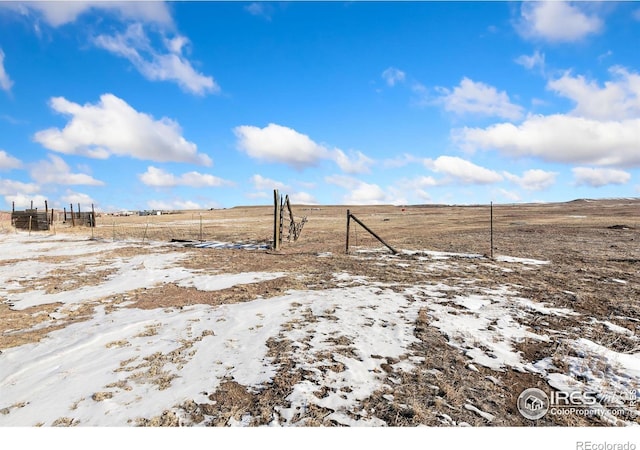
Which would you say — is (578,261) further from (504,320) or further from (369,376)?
(369,376)

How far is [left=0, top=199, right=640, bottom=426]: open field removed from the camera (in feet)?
12.6

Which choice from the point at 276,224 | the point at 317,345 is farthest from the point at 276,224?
the point at 317,345

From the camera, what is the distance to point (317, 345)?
219 inches

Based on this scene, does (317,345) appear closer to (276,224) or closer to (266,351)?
(266,351)

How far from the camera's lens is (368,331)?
6152 mm

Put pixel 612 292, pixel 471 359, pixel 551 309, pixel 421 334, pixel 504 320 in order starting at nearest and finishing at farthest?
pixel 471 359 → pixel 421 334 → pixel 504 320 → pixel 551 309 → pixel 612 292

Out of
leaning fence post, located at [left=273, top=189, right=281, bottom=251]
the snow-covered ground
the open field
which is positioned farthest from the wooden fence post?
the snow-covered ground

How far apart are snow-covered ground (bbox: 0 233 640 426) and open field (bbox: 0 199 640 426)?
3 centimetres

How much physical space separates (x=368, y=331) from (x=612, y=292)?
Answer: 7039 millimetres

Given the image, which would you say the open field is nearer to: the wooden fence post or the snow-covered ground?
the snow-covered ground

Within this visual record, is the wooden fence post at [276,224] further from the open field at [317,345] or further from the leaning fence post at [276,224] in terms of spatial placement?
the open field at [317,345]

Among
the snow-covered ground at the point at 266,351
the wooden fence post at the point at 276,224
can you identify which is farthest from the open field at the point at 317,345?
the wooden fence post at the point at 276,224

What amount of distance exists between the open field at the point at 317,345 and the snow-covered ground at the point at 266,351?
0.10ft

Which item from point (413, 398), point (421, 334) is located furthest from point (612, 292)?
point (413, 398)
